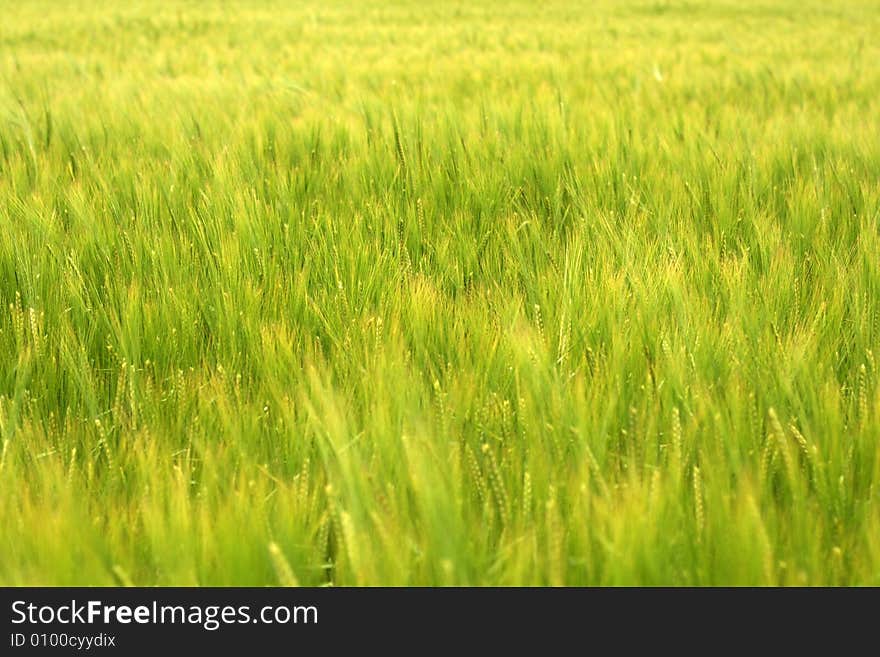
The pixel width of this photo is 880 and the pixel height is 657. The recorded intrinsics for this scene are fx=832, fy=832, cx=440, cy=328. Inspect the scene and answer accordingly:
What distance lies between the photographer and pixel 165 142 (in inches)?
83.6

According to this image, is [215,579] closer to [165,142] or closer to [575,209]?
[575,209]

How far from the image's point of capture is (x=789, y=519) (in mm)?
768

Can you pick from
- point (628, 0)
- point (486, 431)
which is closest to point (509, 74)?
point (486, 431)

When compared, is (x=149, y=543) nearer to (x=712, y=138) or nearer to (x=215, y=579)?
(x=215, y=579)

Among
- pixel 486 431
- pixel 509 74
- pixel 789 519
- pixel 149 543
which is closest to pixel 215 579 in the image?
pixel 149 543

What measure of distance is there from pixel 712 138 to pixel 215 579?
69.9 inches

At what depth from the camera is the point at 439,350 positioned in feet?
3.51

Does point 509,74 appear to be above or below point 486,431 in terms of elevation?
above

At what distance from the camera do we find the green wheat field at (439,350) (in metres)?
0.70

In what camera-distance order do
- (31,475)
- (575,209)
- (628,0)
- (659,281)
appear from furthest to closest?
(628,0), (575,209), (659,281), (31,475)

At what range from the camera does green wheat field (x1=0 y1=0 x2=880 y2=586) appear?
70 cm

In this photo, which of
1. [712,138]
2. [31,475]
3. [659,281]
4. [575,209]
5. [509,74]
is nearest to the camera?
[31,475]
